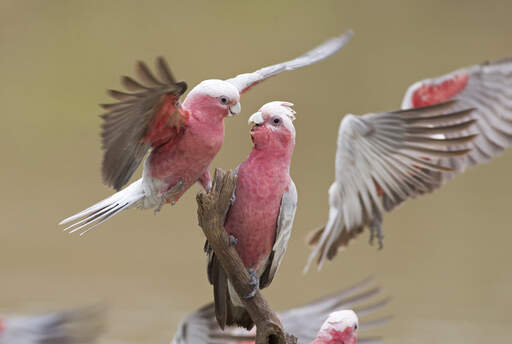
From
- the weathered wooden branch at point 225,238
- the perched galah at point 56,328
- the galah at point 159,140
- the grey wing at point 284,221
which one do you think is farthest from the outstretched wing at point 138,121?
the perched galah at point 56,328

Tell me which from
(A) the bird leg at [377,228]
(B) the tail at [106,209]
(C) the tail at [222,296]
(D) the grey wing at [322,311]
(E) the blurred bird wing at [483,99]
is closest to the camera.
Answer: (B) the tail at [106,209]

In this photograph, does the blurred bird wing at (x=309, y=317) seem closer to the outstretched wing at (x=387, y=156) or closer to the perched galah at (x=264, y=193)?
the outstretched wing at (x=387, y=156)

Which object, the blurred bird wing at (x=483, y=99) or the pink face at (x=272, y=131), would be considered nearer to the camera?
the pink face at (x=272, y=131)

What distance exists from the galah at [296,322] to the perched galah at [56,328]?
1.58 ft

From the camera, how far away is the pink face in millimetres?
1572

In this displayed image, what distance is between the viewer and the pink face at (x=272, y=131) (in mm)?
1572

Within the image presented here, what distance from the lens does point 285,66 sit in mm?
1818

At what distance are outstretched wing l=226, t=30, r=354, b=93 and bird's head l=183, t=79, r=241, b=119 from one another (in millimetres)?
124

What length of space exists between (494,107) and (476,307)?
6.12ft

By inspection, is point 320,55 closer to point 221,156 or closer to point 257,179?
point 257,179

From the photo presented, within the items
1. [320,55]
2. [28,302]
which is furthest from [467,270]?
[320,55]

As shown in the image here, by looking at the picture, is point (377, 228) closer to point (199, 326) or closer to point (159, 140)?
point (199, 326)

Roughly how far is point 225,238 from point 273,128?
245 millimetres

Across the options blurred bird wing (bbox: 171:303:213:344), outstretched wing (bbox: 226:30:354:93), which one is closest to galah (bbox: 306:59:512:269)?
outstretched wing (bbox: 226:30:354:93)
